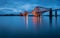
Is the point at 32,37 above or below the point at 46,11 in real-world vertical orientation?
below

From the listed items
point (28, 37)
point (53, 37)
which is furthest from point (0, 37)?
point (53, 37)

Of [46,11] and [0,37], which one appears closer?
[0,37]

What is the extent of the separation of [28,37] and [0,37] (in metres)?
0.41

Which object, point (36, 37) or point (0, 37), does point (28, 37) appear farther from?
point (0, 37)

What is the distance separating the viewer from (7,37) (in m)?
2.12

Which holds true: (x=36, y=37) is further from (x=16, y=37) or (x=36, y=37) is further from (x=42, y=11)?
(x=42, y=11)

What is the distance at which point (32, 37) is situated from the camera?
214cm

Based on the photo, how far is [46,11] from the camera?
9.30 m

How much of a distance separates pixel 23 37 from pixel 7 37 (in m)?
0.24

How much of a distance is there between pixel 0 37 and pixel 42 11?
7782 millimetres

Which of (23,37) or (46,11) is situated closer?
(23,37)

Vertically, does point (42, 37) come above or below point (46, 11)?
below

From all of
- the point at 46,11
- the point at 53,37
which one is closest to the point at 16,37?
the point at 53,37

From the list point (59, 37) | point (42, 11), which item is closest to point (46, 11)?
point (42, 11)
